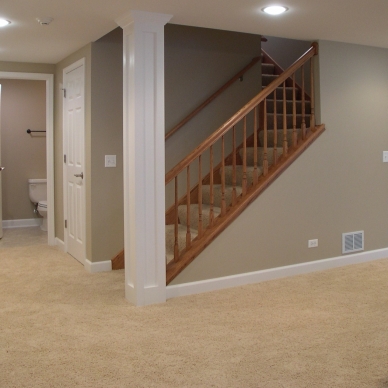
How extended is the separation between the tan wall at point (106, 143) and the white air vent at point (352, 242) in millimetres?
2066

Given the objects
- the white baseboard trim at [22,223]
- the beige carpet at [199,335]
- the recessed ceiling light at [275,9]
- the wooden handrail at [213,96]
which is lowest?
the beige carpet at [199,335]

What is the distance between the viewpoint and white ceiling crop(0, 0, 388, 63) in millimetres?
3271

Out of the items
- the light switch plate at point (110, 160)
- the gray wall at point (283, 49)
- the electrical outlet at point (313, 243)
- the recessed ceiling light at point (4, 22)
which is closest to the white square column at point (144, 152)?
the recessed ceiling light at point (4, 22)

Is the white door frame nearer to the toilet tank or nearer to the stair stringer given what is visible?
the toilet tank

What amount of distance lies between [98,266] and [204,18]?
232cm

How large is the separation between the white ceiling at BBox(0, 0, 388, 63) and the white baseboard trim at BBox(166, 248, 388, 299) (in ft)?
6.42

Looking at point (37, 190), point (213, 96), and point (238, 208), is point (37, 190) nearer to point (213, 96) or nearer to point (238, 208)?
point (213, 96)

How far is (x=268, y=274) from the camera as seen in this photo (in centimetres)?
428

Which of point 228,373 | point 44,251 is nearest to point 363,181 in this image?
point 228,373

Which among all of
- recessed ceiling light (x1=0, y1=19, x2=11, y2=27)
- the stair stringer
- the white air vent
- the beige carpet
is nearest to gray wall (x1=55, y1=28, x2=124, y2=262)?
the beige carpet

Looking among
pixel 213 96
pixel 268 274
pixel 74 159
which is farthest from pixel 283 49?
pixel 268 274

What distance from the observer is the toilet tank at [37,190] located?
7.00 m

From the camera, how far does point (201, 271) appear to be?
395 centimetres

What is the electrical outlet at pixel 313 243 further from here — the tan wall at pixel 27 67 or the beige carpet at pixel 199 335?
the tan wall at pixel 27 67
